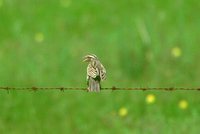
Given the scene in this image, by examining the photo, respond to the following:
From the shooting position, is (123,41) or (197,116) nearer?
(197,116)

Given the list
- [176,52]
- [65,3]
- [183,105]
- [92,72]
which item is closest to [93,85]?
[92,72]

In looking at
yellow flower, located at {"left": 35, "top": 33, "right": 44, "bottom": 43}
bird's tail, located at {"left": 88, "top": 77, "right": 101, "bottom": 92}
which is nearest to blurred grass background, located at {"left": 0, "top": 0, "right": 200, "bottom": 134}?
yellow flower, located at {"left": 35, "top": 33, "right": 44, "bottom": 43}

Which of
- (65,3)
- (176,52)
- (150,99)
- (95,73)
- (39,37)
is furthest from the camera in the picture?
(65,3)

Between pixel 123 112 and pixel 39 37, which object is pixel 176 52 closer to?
pixel 123 112

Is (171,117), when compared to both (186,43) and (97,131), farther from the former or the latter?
(186,43)

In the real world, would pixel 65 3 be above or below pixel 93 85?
above

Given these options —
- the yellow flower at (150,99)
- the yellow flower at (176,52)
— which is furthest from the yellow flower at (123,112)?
the yellow flower at (176,52)

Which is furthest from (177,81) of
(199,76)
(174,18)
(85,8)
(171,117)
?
(85,8)
